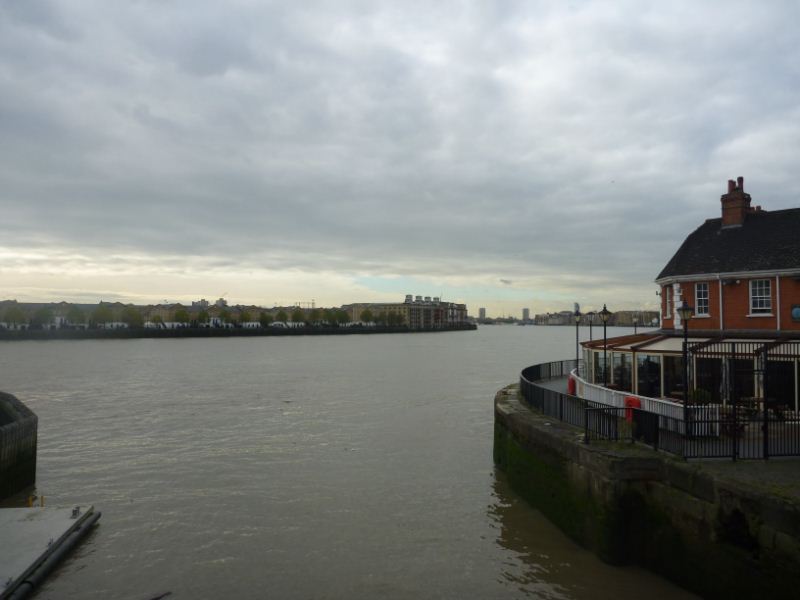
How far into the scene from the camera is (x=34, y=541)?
1193 cm

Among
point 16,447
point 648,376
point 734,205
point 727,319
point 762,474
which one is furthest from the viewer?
point 734,205

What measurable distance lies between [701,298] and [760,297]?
1.94 meters

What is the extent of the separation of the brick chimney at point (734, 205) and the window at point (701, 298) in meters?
3.22

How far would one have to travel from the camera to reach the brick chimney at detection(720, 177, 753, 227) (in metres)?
22.3

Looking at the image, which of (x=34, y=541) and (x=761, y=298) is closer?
(x=34, y=541)

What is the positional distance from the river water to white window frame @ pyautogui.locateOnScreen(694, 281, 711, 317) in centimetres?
895

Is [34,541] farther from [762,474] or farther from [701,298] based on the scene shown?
[701,298]

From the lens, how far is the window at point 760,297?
62.5 feet

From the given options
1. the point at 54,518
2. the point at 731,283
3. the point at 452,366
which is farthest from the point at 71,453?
the point at 452,366

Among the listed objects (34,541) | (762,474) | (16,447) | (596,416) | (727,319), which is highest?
(727,319)

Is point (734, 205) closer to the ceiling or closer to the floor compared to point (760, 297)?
closer to the ceiling

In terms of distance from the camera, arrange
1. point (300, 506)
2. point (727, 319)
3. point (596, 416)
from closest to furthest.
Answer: point (596, 416), point (300, 506), point (727, 319)

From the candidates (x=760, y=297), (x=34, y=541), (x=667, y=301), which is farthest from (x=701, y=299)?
(x=34, y=541)

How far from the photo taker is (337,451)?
21953 mm
